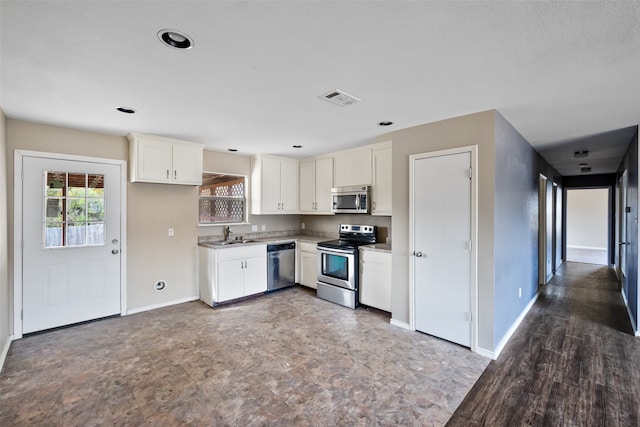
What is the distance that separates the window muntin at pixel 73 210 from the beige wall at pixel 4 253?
0.33m

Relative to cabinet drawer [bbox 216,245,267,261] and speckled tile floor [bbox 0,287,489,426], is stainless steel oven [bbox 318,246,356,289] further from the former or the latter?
→ cabinet drawer [bbox 216,245,267,261]

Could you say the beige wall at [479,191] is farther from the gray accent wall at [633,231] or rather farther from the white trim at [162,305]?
the white trim at [162,305]

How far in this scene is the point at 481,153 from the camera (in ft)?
9.23

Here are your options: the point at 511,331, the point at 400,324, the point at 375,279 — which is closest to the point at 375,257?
the point at 375,279

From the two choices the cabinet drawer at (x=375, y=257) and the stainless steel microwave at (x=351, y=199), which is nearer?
the cabinet drawer at (x=375, y=257)

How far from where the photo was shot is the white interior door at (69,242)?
10.6 feet

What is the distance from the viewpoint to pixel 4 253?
2.93 meters

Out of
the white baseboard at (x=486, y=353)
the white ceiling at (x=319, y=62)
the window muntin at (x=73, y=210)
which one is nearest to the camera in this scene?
the white ceiling at (x=319, y=62)

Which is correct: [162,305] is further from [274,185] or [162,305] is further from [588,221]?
[588,221]

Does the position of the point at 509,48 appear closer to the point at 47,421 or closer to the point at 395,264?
the point at 395,264

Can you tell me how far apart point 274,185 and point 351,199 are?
4.90 ft

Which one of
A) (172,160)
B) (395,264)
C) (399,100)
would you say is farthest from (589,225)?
(172,160)

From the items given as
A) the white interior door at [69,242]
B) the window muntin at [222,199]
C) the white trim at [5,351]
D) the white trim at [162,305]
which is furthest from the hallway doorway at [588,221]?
the white trim at [5,351]

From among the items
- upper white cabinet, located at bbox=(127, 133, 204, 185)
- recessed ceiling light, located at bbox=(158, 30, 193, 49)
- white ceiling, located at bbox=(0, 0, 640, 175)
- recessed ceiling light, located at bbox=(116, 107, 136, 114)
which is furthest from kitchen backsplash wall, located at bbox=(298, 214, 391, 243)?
recessed ceiling light, located at bbox=(158, 30, 193, 49)
